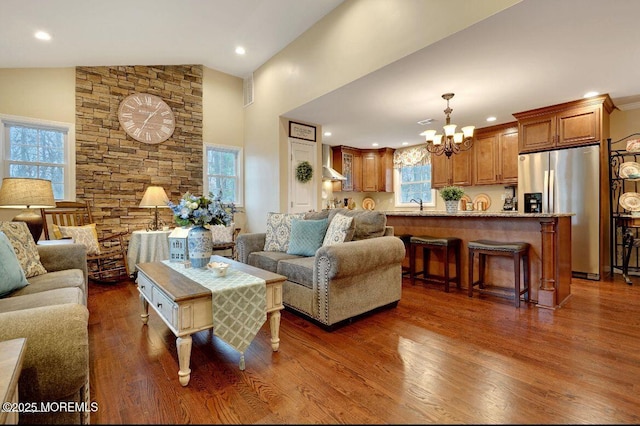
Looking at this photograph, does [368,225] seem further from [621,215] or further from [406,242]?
[621,215]

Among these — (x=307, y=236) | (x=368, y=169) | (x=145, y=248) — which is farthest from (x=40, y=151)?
(x=368, y=169)

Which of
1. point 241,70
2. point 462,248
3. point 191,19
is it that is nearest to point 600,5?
point 462,248

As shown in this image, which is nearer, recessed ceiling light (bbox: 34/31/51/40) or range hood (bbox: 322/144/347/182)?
recessed ceiling light (bbox: 34/31/51/40)

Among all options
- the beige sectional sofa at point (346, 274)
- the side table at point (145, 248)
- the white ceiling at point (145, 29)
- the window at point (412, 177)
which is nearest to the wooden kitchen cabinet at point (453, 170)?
the window at point (412, 177)

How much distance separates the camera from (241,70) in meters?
5.10

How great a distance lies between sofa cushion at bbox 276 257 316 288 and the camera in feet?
8.00

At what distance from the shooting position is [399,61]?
2.88 metres

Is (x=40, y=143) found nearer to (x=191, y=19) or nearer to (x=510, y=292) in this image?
(x=191, y=19)

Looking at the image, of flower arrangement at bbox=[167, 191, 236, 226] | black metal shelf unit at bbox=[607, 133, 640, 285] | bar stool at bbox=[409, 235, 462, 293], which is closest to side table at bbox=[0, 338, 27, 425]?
flower arrangement at bbox=[167, 191, 236, 226]

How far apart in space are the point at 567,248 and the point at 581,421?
11.7 feet

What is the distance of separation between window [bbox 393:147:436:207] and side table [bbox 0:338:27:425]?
6434mm

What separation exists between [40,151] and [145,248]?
175 centimetres

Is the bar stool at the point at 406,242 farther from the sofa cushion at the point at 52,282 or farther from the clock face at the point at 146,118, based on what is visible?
the clock face at the point at 146,118

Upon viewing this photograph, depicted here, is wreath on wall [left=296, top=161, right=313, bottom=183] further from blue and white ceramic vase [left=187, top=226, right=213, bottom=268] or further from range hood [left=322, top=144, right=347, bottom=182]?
blue and white ceramic vase [left=187, top=226, right=213, bottom=268]
